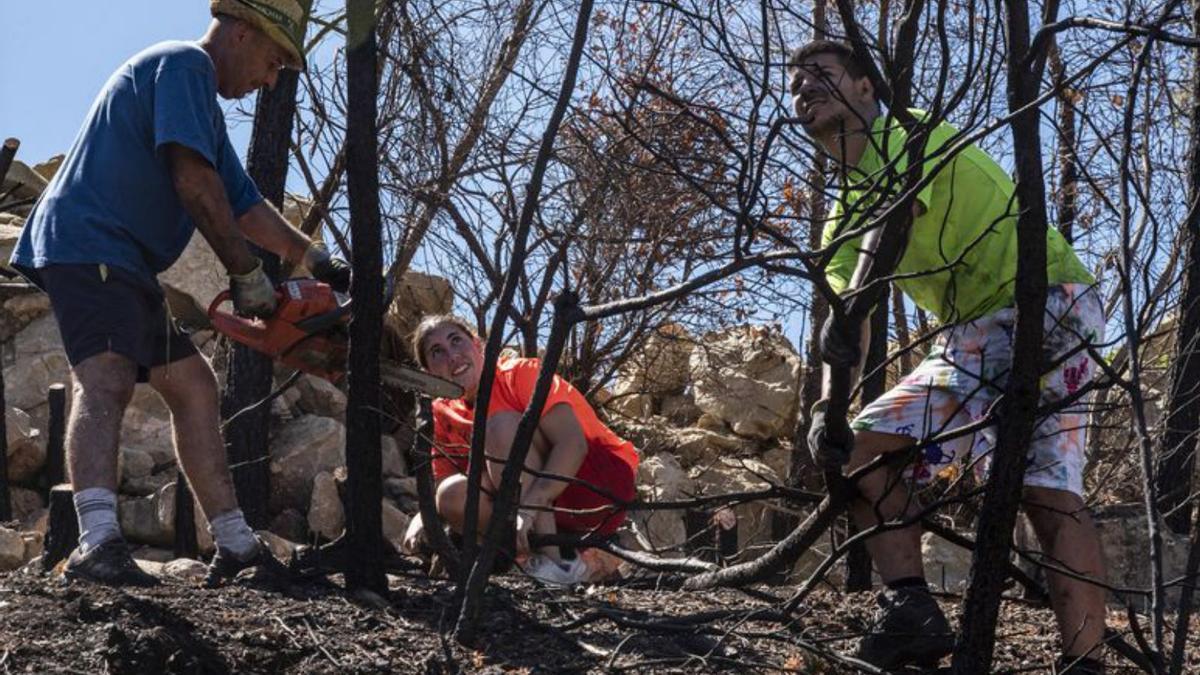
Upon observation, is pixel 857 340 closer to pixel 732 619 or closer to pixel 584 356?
pixel 732 619

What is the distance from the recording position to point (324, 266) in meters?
5.07

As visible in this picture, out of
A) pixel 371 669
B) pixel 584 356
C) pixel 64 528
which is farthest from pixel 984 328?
pixel 584 356

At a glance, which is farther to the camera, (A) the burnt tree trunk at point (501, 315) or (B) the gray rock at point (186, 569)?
(B) the gray rock at point (186, 569)

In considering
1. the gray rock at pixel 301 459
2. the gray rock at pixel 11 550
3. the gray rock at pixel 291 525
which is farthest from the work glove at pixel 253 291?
the gray rock at pixel 301 459

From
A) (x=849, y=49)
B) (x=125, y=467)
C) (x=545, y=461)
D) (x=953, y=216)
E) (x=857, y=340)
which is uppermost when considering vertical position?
(x=849, y=49)

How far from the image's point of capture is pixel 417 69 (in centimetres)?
582

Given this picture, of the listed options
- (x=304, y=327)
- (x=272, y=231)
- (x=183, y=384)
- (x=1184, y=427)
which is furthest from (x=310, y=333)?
(x=1184, y=427)

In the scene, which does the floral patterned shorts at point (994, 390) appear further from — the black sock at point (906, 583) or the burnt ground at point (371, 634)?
the burnt ground at point (371, 634)

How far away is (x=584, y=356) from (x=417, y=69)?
4.56 m

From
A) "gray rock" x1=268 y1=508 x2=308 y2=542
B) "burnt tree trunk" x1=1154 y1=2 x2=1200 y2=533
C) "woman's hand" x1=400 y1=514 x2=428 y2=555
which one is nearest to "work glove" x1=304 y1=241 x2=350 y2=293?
"woman's hand" x1=400 y1=514 x2=428 y2=555

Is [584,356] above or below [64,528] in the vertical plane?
above

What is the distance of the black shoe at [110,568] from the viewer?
4.43m

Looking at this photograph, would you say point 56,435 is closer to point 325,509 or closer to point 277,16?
point 325,509

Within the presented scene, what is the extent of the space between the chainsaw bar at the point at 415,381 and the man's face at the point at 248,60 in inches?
38.9
